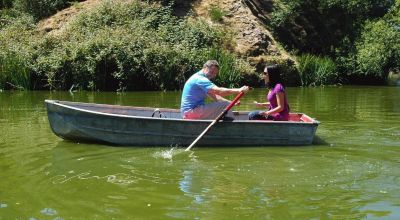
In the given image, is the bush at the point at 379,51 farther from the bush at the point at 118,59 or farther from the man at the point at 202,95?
the man at the point at 202,95

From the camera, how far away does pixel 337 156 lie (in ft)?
29.5

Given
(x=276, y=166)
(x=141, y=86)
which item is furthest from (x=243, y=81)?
(x=276, y=166)

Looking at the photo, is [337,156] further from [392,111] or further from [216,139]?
[392,111]

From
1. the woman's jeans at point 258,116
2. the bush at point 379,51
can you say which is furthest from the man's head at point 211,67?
the bush at point 379,51

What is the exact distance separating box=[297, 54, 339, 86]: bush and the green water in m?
16.3

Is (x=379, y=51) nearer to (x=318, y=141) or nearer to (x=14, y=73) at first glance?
(x=14, y=73)

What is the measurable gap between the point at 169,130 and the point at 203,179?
2.55m

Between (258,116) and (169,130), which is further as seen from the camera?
(258,116)

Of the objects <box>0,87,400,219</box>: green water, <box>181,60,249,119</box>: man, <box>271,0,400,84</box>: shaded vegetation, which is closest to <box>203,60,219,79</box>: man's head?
<box>181,60,249,119</box>: man

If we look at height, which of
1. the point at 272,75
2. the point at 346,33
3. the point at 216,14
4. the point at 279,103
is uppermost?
the point at 216,14

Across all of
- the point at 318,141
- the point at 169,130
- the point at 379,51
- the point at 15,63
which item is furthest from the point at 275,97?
the point at 379,51

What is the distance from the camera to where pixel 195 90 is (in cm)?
1008

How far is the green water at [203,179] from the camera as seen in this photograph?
6.00m

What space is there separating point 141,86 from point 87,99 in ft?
17.3
